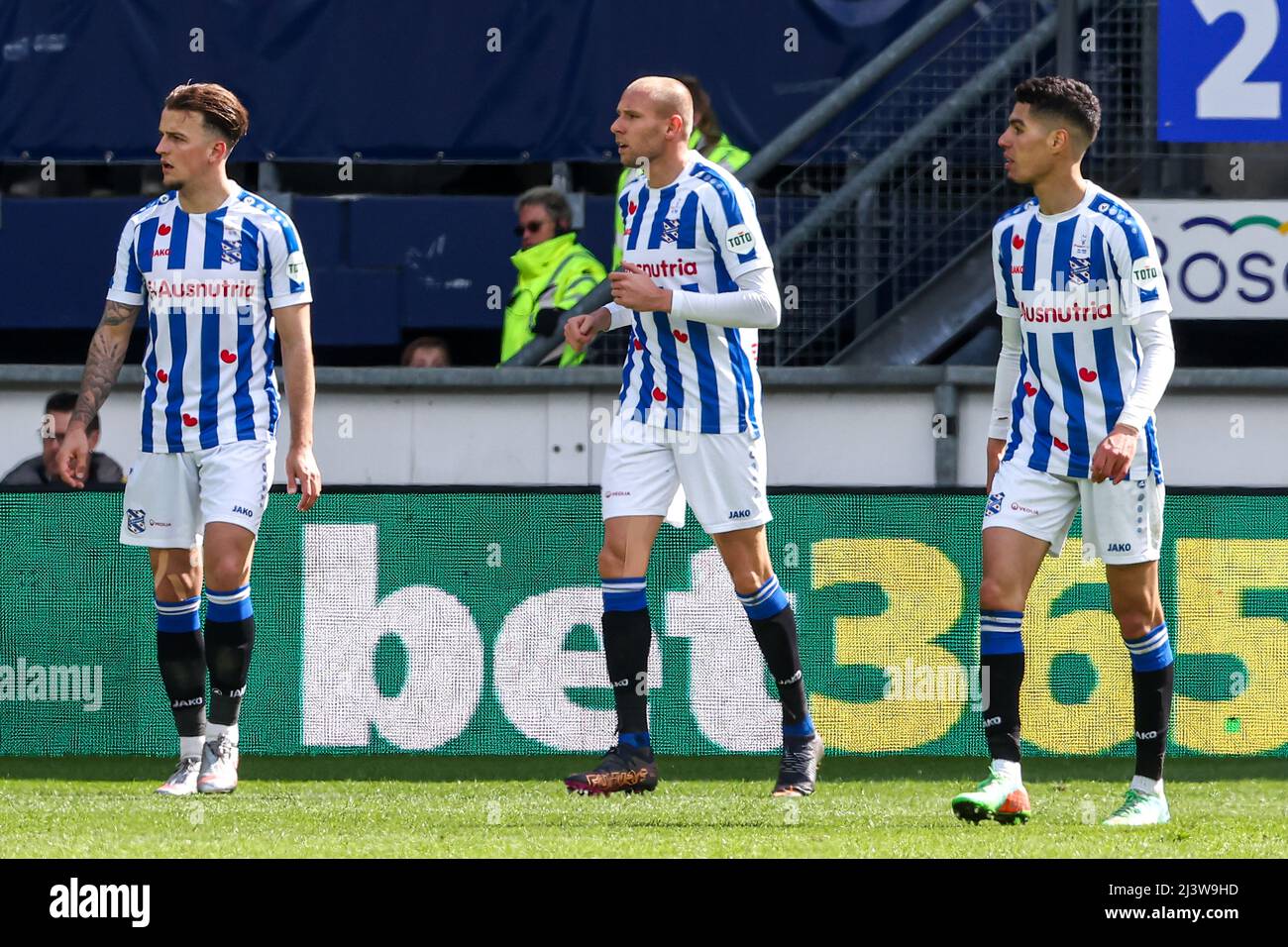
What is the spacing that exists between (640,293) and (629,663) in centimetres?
103

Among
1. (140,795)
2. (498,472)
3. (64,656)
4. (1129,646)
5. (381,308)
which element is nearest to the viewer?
(1129,646)

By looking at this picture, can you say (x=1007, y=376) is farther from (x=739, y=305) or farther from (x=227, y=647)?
(x=227, y=647)

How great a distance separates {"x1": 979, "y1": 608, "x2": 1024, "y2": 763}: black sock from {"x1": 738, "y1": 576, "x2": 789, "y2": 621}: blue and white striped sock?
72cm

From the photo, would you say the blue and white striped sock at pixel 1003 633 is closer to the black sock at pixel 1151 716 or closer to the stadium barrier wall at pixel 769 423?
the black sock at pixel 1151 716

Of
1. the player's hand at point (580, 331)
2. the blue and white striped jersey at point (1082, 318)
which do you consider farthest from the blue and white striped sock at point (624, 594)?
the blue and white striped jersey at point (1082, 318)

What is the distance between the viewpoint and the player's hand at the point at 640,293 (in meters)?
5.92

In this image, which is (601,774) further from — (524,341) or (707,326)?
(524,341)

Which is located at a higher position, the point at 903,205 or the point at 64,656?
the point at 903,205

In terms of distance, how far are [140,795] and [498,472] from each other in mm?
3260

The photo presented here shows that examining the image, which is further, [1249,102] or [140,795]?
[1249,102]

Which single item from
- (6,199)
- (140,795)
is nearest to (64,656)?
(140,795)

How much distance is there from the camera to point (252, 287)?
6.25 m

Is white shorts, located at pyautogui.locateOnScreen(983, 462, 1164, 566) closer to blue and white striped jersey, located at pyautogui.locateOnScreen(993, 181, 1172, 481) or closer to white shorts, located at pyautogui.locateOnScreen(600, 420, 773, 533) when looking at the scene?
blue and white striped jersey, located at pyautogui.locateOnScreen(993, 181, 1172, 481)

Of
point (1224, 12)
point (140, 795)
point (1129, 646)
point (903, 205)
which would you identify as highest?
point (1224, 12)
